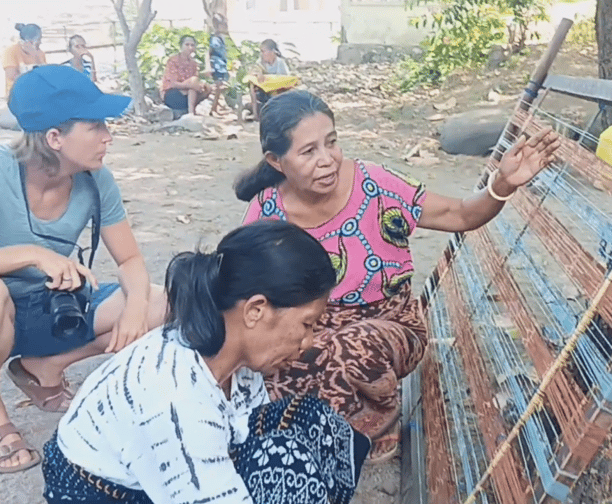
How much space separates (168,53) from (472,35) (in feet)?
15.0

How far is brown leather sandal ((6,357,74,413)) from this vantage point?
2.70 metres

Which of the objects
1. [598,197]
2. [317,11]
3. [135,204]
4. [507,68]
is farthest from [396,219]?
[317,11]

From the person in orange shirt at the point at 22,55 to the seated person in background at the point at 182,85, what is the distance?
1685 millimetres

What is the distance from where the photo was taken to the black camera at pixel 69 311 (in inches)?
92.9

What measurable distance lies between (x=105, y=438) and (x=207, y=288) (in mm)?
361

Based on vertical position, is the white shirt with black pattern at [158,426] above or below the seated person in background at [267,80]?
above

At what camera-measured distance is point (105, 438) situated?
59.4 inches

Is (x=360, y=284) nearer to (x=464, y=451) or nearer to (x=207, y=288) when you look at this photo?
(x=464, y=451)

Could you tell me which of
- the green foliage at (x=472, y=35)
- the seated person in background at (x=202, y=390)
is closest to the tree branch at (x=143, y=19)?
the green foliage at (x=472, y=35)

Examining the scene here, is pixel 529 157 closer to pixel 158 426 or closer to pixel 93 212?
pixel 158 426

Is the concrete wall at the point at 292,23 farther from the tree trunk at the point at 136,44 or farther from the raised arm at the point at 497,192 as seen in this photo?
the raised arm at the point at 497,192

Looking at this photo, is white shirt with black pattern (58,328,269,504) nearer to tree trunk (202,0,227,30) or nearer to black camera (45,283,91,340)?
black camera (45,283,91,340)

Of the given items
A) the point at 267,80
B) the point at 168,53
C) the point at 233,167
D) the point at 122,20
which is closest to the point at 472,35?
the point at 267,80

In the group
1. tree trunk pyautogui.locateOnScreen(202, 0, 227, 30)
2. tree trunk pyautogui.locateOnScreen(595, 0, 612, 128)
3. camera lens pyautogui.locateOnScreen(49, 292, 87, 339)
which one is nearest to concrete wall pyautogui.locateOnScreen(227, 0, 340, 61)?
tree trunk pyautogui.locateOnScreen(202, 0, 227, 30)
